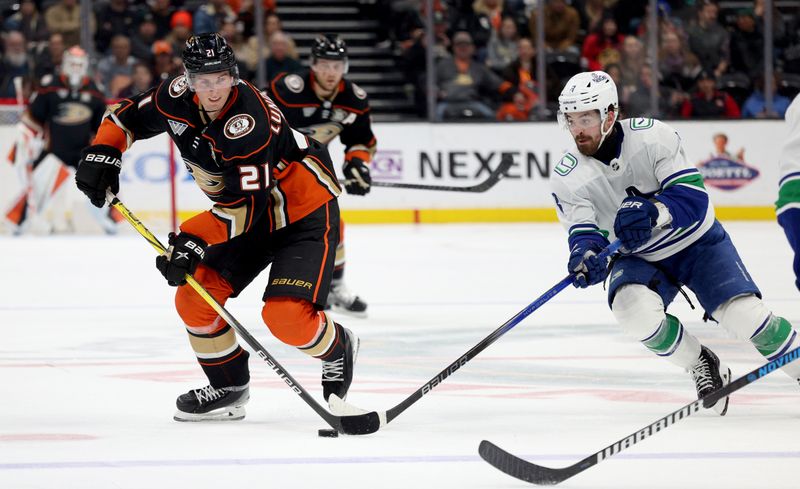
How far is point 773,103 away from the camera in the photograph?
30.3 ft

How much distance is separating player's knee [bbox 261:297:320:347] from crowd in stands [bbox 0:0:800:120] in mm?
6028

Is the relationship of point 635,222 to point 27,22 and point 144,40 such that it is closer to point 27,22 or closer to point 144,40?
point 144,40

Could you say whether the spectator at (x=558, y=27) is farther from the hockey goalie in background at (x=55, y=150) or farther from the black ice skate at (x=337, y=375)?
the black ice skate at (x=337, y=375)

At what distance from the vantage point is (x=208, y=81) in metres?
3.16

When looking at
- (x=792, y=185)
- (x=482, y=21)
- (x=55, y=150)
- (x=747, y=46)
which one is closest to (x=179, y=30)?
(x=55, y=150)

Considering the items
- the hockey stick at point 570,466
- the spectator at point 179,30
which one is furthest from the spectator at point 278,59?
the hockey stick at point 570,466

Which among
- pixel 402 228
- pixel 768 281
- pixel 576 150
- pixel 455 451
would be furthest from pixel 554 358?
pixel 402 228

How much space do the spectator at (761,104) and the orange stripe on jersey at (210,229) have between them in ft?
21.7

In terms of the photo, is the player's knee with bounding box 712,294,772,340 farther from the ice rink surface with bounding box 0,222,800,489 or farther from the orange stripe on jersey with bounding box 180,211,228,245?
the orange stripe on jersey with bounding box 180,211,228,245

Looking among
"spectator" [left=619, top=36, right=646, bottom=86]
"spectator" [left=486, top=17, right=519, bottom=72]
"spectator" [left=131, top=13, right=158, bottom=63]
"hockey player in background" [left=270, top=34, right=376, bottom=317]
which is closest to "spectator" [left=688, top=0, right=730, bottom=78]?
"spectator" [left=619, top=36, right=646, bottom=86]

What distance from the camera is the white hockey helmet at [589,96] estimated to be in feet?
10.9

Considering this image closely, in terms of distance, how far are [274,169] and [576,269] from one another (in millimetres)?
843

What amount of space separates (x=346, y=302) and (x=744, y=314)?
237 cm

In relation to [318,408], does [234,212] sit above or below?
above
